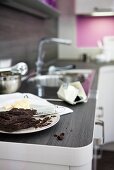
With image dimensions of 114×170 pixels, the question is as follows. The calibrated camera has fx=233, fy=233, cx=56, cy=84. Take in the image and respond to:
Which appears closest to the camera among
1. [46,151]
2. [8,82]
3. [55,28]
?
[46,151]

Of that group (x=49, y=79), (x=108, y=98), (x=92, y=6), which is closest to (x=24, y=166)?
(x=49, y=79)

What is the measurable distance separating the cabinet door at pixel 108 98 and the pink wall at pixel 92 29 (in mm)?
1174

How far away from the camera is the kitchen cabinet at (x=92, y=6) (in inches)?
123

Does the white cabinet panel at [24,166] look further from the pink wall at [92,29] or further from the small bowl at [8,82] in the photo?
the pink wall at [92,29]

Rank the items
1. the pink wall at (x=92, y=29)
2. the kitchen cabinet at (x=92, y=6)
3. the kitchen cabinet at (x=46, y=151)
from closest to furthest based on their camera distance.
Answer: the kitchen cabinet at (x=46, y=151) < the kitchen cabinet at (x=92, y=6) < the pink wall at (x=92, y=29)

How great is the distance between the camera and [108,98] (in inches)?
100

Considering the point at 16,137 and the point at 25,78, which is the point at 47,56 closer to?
the point at 25,78

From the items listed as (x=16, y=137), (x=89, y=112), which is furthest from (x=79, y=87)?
(x=16, y=137)

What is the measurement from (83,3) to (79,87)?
2.25m

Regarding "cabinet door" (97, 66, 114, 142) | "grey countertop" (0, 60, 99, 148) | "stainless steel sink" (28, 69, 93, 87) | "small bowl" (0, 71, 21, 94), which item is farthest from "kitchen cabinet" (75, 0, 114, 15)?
"grey countertop" (0, 60, 99, 148)

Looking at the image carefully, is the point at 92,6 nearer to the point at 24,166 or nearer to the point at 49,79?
the point at 49,79

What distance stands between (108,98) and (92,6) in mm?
1359

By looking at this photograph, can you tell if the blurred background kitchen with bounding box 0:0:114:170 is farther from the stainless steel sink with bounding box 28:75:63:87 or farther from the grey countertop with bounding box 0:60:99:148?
the grey countertop with bounding box 0:60:99:148

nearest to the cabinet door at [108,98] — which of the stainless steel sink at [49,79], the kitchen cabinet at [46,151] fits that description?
the stainless steel sink at [49,79]
